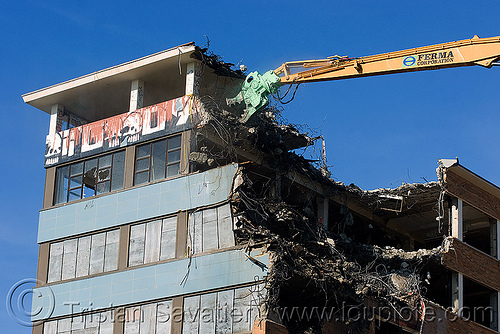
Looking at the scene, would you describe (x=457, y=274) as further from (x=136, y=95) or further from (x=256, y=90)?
(x=136, y=95)

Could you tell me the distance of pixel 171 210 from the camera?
1298 inches

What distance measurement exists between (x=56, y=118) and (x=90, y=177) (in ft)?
10.6

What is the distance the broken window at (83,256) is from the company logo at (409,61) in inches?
524

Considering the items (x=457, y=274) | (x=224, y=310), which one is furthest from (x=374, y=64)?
(x=224, y=310)

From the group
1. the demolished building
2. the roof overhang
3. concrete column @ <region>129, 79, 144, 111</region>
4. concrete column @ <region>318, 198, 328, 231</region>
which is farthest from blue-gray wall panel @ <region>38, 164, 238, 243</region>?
concrete column @ <region>318, 198, 328, 231</region>

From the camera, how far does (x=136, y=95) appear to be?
3591cm

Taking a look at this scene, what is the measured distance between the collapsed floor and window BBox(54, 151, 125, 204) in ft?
12.4

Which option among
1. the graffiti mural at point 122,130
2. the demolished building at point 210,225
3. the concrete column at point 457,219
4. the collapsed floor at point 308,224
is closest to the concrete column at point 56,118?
the demolished building at point 210,225

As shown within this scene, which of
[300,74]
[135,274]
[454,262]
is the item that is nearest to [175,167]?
[135,274]

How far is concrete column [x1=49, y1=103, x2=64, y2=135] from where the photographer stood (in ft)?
124

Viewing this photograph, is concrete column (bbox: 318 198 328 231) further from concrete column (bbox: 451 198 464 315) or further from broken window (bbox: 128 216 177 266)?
broken window (bbox: 128 216 177 266)

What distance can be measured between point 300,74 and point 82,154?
990cm

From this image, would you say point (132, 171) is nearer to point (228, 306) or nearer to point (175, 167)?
point (175, 167)

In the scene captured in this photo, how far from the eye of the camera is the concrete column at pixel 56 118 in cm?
3778
